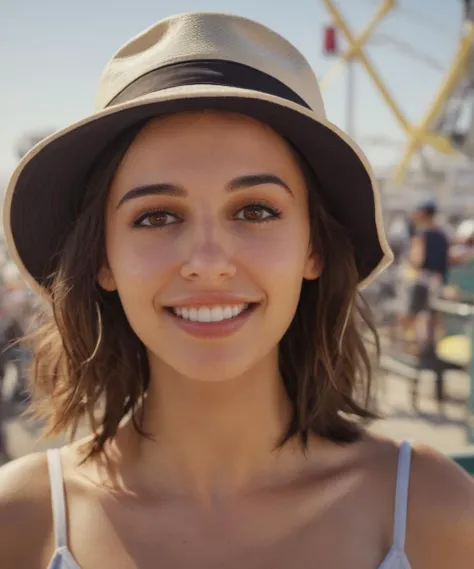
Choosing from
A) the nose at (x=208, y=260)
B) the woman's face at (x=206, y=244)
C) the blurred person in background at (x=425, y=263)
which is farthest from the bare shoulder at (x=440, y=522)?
the blurred person in background at (x=425, y=263)

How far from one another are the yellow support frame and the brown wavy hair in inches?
962

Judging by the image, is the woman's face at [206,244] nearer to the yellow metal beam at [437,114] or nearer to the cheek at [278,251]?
the cheek at [278,251]

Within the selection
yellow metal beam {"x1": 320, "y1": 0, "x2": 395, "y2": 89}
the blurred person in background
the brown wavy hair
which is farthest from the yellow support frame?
the brown wavy hair

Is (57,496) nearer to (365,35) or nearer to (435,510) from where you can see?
(435,510)

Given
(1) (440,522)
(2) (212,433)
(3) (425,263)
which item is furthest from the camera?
(3) (425,263)

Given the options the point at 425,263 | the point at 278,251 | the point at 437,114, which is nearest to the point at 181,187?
the point at 278,251

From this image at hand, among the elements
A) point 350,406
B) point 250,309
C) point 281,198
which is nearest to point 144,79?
point 281,198

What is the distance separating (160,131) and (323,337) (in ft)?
1.97

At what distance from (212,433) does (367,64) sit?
27236mm

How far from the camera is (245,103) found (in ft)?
3.83

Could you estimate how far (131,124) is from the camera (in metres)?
1.22

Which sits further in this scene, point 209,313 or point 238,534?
point 238,534

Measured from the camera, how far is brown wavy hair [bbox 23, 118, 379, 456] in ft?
4.50

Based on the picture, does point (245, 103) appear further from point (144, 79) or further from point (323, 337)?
point (323, 337)
